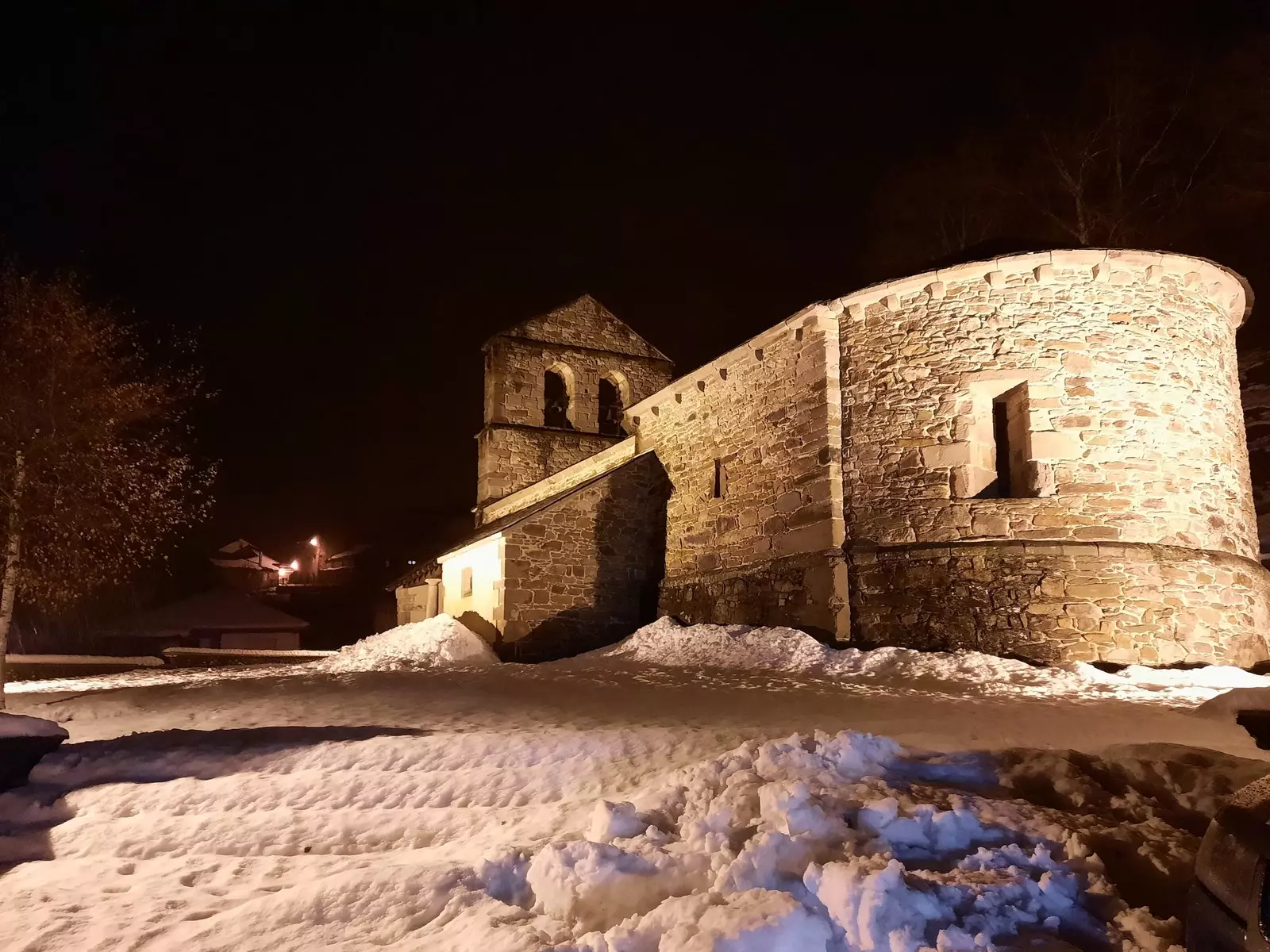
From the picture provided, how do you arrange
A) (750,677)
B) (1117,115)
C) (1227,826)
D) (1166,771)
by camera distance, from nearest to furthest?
(1227,826), (1166,771), (750,677), (1117,115)

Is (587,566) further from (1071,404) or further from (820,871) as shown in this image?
(820,871)

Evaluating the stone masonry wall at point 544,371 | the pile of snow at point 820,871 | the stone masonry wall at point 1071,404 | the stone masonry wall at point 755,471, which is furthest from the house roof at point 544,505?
the pile of snow at point 820,871

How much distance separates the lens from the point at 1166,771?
464cm

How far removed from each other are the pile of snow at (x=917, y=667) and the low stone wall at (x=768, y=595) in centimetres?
39

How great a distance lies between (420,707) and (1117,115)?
2084 cm

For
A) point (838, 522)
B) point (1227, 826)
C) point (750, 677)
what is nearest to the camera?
point (1227, 826)

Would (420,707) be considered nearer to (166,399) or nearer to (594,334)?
(166,399)

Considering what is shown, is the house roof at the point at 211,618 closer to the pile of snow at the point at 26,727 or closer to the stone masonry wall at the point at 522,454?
the stone masonry wall at the point at 522,454

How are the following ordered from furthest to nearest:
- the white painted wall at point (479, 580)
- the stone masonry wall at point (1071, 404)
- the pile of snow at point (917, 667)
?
the white painted wall at point (479, 580) < the stone masonry wall at point (1071, 404) < the pile of snow at point (917, 667)

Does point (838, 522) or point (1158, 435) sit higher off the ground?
point (1158, 435)

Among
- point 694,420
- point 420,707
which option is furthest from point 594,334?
point 420,707

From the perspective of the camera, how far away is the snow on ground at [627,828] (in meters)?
3.43

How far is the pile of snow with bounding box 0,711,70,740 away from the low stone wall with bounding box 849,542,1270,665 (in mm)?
9574

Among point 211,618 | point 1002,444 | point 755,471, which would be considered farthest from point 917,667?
point 211,618
